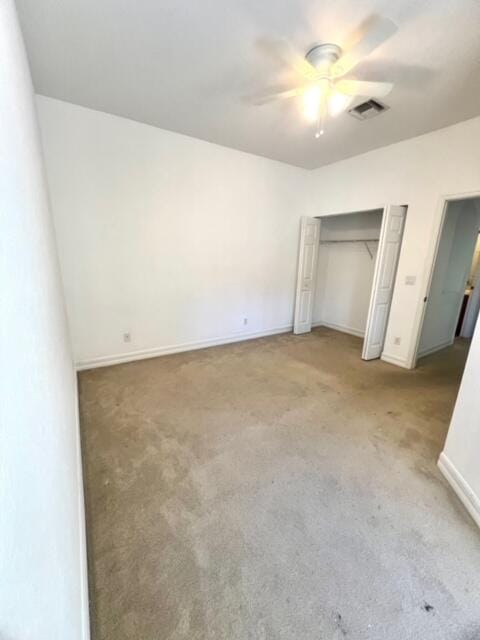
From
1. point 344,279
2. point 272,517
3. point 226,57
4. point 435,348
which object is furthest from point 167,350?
point 435,348

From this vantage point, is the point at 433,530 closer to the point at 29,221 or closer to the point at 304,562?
the point at 304,562

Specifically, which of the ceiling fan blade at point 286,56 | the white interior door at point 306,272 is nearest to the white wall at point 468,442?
the ceiling fan blade at point 286,56

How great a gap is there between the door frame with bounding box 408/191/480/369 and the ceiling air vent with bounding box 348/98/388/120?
3.88ft

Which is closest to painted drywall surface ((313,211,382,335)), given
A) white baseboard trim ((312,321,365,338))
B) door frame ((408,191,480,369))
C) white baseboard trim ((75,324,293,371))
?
white baseboard trim ((312,321,365,338))

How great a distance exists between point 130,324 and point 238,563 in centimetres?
270

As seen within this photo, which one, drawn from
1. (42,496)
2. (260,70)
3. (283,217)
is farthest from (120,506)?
(283,217)

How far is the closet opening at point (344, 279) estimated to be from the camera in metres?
3.74

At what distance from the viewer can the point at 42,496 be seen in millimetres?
622

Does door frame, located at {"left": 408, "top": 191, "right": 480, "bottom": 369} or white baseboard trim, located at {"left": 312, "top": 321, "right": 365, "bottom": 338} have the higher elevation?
door frame, located at {"left": 408, "top": 191, "right": 480, "bottom": 369}

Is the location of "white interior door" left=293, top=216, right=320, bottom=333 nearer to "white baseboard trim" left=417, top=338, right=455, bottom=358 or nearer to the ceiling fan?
"white baseboard trim" left=417, top=338, right=455, bottom=358

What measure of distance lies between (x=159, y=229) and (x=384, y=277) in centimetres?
291

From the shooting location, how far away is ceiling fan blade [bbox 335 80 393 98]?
196 cm

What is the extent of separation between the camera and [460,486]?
1.66m

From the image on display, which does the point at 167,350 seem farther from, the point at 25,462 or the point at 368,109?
the point at 368,109
